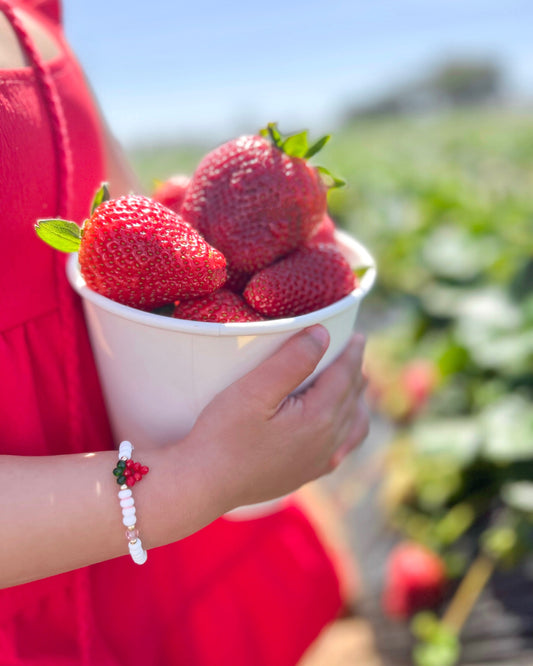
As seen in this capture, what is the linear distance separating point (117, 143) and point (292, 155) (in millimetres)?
285

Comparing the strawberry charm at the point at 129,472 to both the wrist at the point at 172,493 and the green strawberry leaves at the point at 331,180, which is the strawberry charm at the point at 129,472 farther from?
the green strawberry leaves at the point at 331,180

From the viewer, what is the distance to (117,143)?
771 mm

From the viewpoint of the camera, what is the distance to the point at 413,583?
1332 mm

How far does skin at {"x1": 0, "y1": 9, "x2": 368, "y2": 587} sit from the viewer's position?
18.9 inches

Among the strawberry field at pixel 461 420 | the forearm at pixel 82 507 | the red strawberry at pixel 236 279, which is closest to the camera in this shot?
the forearm at pixel 82 507

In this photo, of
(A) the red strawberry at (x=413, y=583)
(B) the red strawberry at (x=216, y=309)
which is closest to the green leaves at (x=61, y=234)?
(B) the red strawberry at (x=216, y=309)

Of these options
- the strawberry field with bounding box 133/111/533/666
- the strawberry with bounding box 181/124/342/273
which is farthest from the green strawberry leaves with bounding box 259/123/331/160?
the strawberry field with bounding box 133/111/533/666

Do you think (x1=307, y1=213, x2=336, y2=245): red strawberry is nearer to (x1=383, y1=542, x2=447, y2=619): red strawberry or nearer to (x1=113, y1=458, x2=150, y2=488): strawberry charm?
(x1=113, y1=458, x2=150, y2=488): strawberry charm

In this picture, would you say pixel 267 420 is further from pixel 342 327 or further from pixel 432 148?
pixel 432 148

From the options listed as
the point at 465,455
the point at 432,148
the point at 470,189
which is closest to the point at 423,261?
the point at 465,455

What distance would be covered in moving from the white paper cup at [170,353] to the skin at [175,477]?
2 centimetres

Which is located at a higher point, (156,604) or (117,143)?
(117,143)

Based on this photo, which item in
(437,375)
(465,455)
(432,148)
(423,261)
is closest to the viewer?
(465,455)

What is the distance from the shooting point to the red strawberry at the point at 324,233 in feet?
2.12
